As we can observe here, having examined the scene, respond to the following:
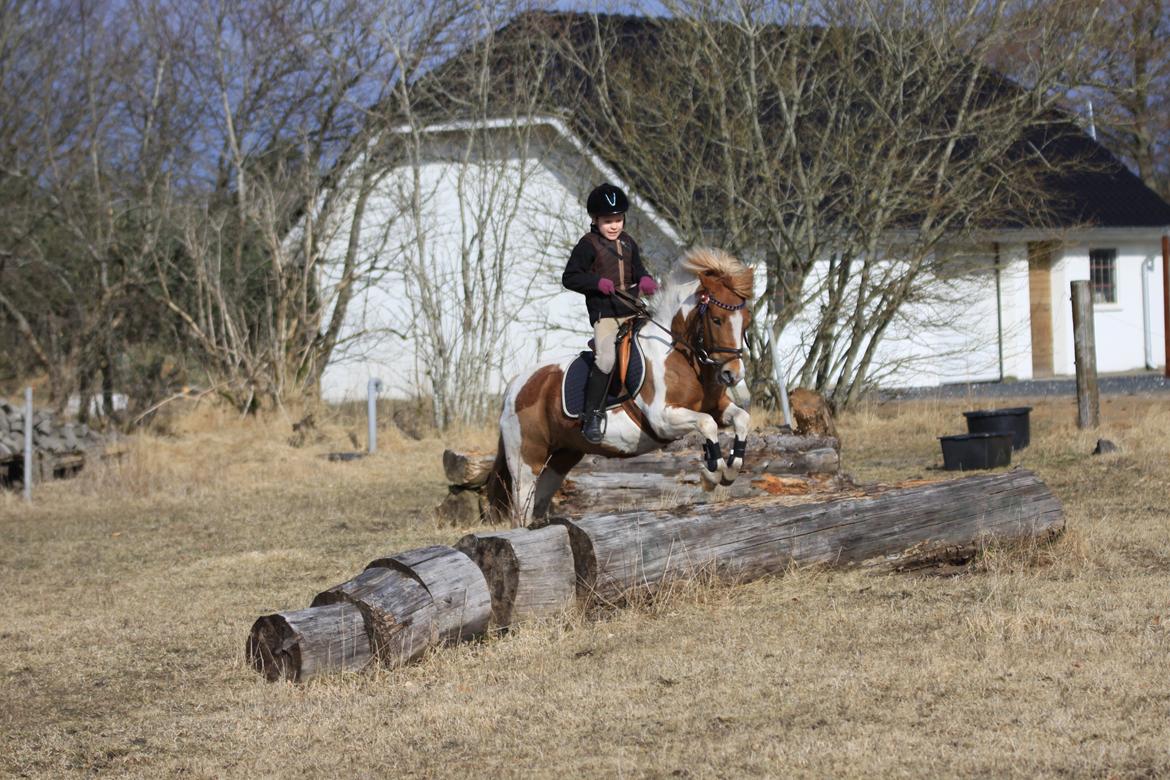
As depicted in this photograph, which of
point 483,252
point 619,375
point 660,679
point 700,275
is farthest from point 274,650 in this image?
point 483,252

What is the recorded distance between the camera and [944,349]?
85.6ft

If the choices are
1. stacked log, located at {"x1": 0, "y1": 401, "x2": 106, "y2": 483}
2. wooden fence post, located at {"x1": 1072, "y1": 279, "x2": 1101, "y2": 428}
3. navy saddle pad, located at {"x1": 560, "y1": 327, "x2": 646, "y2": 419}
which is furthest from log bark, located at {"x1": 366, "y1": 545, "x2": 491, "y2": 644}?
wooden fence post, located at {"x1": 1072, "y1": 279, "x2": 1101, "y2": 428}

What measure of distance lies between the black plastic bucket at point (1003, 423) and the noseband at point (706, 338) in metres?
7.03

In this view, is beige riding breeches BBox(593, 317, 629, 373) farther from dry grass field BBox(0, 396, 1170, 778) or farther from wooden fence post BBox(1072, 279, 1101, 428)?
wooden fence post BBox(1072, 279, 1101, 428)

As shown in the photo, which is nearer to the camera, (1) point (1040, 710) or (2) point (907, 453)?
(1) point (1040, 710)

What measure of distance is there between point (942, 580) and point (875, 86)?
11.6 metres

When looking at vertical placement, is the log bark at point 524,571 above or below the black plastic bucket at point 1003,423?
below

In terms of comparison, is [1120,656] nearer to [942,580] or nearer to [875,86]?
[942,580]

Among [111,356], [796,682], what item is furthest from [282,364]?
[796,682]

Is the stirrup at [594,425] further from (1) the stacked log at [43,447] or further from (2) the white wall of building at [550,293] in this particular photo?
(2) the white wall of building at [550,293]

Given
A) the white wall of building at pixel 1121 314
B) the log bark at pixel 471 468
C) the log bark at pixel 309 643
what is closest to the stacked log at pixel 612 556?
the log bark at pixel 309 643

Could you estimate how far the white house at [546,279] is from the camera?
2039cm

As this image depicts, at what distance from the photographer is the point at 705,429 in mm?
8430

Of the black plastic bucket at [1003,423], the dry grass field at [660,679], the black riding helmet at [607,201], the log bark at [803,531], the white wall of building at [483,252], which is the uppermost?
the white wall of building at [483,252]
